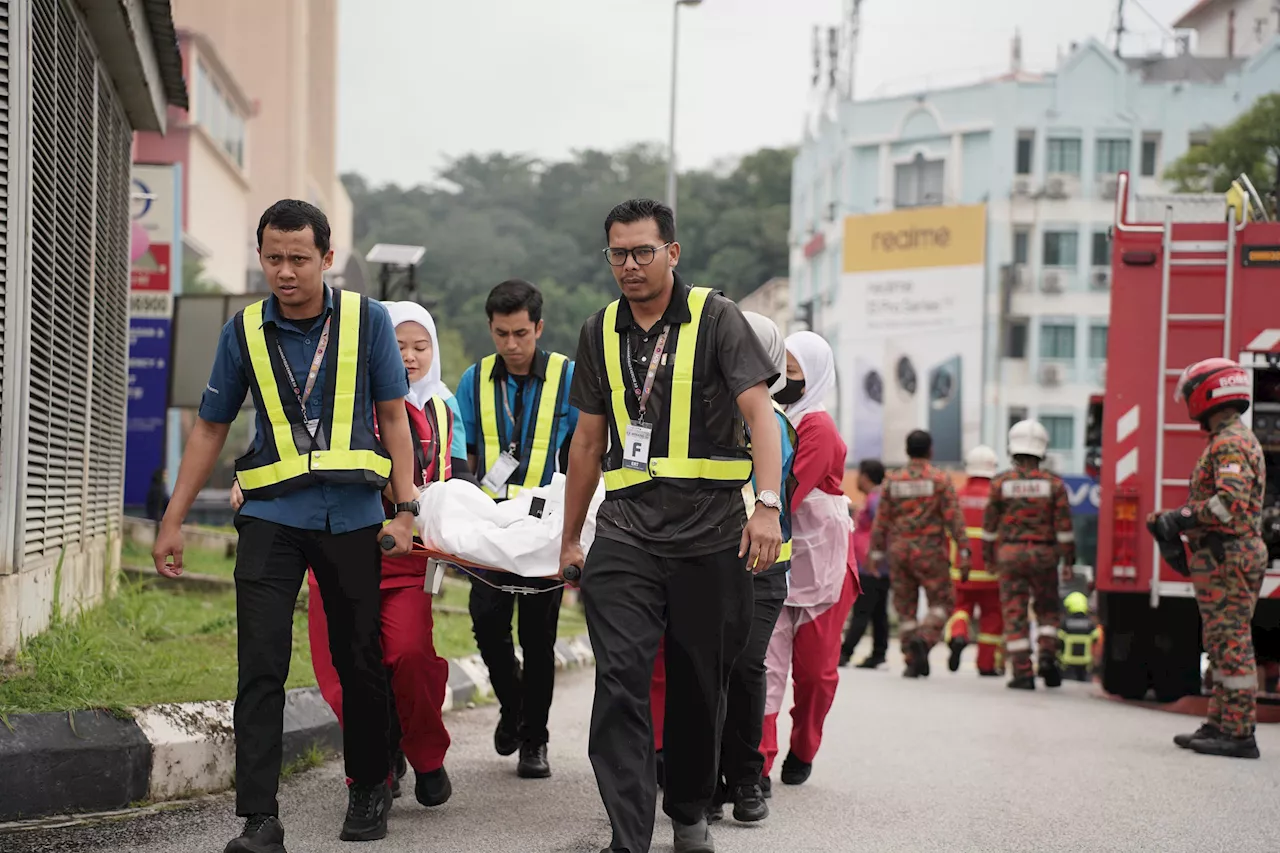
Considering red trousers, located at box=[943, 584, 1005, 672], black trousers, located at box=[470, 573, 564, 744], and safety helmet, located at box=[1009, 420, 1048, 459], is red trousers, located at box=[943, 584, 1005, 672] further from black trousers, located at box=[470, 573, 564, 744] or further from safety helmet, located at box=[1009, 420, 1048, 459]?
black trousers, located at box=[470, 573, 564, 744]

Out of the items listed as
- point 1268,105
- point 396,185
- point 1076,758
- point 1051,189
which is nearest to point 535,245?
point 396,185

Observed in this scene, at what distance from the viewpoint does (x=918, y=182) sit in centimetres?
5244

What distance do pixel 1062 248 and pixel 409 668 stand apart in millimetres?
46247

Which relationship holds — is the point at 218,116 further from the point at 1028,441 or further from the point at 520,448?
the point at 520,448

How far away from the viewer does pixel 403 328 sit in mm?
6801

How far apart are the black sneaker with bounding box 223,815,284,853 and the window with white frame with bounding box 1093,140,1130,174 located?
47.3 metres

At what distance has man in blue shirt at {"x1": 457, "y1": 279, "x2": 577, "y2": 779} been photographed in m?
7.24

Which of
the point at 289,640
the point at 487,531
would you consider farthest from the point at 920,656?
the point at 289,640

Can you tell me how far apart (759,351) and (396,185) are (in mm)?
99918

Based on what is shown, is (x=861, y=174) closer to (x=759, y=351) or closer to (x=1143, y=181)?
(x=1143, y=181)

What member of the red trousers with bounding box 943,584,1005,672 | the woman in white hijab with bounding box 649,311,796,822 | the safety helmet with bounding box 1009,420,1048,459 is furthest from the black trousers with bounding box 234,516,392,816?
the red trousers with bounding box 943,584,1005,672

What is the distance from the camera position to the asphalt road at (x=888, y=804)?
19.2ft

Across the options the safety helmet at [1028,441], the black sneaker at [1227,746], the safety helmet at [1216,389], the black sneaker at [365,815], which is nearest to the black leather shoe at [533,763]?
the black sneaker at [365,815]

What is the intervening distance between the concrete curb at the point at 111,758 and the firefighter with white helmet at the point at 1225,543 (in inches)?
200
